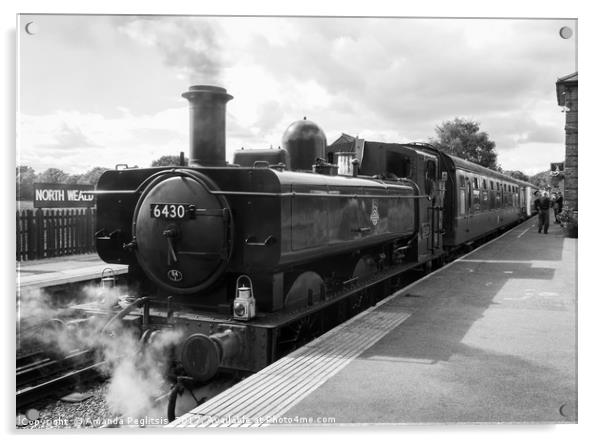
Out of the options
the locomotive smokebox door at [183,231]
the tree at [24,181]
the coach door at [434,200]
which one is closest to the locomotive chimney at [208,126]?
the locomotive smokebox door at [183,231]

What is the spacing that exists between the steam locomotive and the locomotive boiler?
0.4 inches

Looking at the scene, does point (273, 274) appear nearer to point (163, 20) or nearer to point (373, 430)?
point (373, 430)

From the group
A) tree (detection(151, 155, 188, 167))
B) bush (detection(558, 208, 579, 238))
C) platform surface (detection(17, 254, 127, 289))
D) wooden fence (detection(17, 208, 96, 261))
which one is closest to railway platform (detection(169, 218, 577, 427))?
bush (detection(558, 208, 579, 238))

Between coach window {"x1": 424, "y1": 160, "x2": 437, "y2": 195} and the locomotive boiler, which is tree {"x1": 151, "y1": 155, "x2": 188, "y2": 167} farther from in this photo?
coach window {"x1": 424, "y1": 160, "x2": 437, "y2": 195}

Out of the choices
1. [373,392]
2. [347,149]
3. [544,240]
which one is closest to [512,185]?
[544,240]

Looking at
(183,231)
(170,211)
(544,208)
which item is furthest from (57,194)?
(544,208)

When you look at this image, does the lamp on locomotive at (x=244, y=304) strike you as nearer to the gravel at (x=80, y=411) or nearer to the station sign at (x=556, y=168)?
the gravel at (x=80, y=411)

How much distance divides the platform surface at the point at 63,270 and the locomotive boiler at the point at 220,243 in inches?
58.8

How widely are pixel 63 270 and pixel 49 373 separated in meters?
2.49

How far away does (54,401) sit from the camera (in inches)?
232

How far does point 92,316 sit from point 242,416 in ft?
8.49

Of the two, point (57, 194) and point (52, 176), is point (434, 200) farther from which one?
point (52, 176)

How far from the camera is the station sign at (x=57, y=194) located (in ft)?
18.9

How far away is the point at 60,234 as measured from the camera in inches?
377
